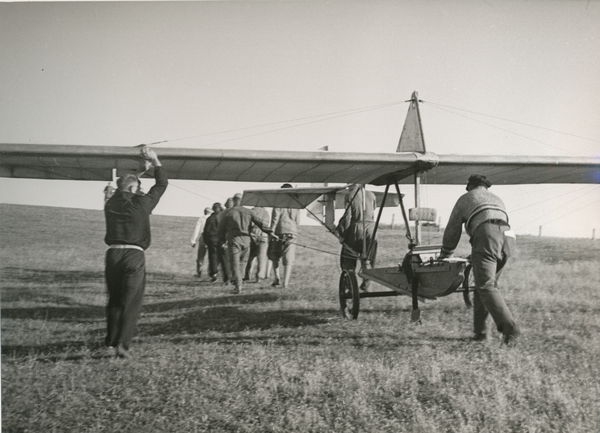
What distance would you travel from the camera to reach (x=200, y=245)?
8352 mm

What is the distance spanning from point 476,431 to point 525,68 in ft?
9.29

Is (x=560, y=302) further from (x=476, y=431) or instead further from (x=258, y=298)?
(x=258, y=298)

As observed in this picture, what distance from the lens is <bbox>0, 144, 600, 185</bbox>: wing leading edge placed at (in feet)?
12.8

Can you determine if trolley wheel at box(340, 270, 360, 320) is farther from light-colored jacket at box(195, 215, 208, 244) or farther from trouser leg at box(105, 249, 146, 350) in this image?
light-colored jacket at box(195, 215, 208, 244)

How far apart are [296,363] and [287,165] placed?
1859 mm

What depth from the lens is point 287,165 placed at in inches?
176

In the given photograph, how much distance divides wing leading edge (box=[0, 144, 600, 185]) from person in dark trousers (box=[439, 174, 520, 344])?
0.81 metres

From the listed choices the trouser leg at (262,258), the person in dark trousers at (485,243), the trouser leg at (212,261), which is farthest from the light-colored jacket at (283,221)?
the person in dark trousers at (485,243)

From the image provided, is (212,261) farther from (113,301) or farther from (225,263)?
(113,301)

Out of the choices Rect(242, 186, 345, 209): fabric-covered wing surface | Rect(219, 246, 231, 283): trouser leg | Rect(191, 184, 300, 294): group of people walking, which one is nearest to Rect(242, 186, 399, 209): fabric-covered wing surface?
Rect(242, 186, 345, 209): fabric-covered wing surface

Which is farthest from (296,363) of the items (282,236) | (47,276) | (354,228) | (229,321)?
(282,236)

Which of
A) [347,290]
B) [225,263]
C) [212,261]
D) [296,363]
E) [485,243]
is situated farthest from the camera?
[212,261]

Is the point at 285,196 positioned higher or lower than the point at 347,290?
higher

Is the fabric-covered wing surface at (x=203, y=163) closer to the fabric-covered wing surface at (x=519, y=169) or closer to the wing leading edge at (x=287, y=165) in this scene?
A: the wing leading edge at (x=287, y=165)
